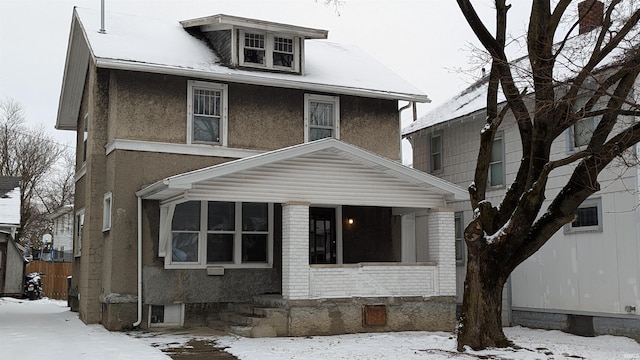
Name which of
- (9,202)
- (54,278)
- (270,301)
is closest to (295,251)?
(270,301)

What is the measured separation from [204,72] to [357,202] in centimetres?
460

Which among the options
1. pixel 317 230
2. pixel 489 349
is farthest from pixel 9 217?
pixel 489 349

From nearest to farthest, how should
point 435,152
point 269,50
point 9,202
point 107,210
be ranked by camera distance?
point 107,210 < point 269,50 < point 9,202 < point 435,152

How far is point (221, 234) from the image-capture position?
53.3 ft

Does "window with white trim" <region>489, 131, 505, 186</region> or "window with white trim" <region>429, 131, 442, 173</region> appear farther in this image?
"window with white trim" <region>429, 131, 442, 173</region>

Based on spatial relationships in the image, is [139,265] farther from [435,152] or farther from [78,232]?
[435,152]

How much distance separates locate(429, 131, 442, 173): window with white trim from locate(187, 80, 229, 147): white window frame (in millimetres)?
7475

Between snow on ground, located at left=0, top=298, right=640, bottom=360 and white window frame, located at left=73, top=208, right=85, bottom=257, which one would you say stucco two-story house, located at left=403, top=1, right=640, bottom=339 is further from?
white window frame, located at left=73, top=208, right=85, bottom=257

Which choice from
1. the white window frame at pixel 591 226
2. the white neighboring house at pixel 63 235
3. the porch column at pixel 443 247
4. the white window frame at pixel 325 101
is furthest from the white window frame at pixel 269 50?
the white neighboring house at pixel 63 235

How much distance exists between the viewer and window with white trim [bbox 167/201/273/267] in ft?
51.7

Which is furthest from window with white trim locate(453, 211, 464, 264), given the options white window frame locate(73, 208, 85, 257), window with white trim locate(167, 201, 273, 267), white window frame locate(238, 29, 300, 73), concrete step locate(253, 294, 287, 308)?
white window frame locate(73, 208, 85, 257)

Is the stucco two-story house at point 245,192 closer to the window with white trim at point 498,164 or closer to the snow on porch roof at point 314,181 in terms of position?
the snow on porch roof at point 314,181

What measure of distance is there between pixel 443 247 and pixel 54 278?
20026 mm

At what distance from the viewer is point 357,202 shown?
49.4 feet
